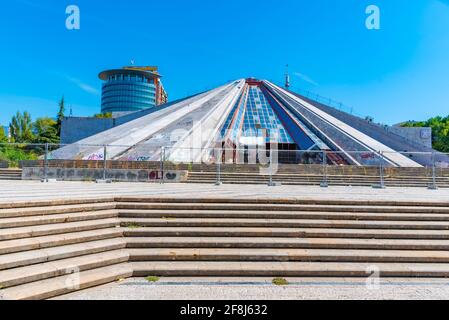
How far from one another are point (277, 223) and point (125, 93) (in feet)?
409

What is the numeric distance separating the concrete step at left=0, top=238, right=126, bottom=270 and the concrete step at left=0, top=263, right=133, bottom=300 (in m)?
0.44

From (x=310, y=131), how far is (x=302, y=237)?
27.1 m

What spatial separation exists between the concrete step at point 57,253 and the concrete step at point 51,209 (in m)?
1.06

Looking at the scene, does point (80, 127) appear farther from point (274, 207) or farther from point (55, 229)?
point (274, 207)

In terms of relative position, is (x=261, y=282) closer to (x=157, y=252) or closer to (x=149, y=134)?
(x=157, y=252)

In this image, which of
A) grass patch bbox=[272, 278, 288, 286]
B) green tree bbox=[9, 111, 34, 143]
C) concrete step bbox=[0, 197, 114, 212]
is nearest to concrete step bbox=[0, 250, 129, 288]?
concrete step bbox=[0, 197, 114, 212]

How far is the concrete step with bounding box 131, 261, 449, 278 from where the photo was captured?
4547 millimetres

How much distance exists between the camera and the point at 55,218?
5238 mm

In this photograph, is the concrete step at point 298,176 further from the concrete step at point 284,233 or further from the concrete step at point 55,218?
the concrete step at point 284,233

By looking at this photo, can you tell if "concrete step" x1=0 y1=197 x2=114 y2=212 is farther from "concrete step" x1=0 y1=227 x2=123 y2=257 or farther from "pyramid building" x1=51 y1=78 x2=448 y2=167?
"pyramid building" x1=51 y1=78 x2=448 y2=167

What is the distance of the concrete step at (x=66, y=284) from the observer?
3.53 meters

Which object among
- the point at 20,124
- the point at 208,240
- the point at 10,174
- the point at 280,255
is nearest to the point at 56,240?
the point at 208,240
